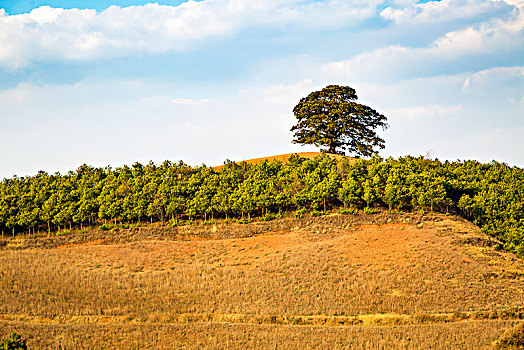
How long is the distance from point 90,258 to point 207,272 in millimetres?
14287

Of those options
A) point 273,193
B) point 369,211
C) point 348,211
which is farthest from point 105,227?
point 369,211

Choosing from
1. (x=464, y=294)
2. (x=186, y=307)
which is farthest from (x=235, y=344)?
(x=464, y=294)

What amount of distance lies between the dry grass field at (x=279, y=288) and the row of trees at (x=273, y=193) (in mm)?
Result: 3389

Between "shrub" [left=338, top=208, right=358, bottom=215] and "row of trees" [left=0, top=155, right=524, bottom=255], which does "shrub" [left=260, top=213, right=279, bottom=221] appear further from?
"shrub" [left=338, top=208, right=358, bottom=215]

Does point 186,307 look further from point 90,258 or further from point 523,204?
point 523,204

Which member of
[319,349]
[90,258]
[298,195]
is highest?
[298,195]

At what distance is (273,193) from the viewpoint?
198 ft

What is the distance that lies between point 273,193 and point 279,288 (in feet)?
76.2

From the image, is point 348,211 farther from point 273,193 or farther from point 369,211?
point 273,193

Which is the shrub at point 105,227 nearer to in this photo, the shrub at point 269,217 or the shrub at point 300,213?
the shrub at point 269,217

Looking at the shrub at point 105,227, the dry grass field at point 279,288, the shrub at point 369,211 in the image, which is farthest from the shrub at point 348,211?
the shrub at point 105,227

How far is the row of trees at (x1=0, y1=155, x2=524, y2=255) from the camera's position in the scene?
55.7m

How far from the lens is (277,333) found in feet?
97.7

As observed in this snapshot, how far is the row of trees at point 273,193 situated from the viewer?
55.7 metres
